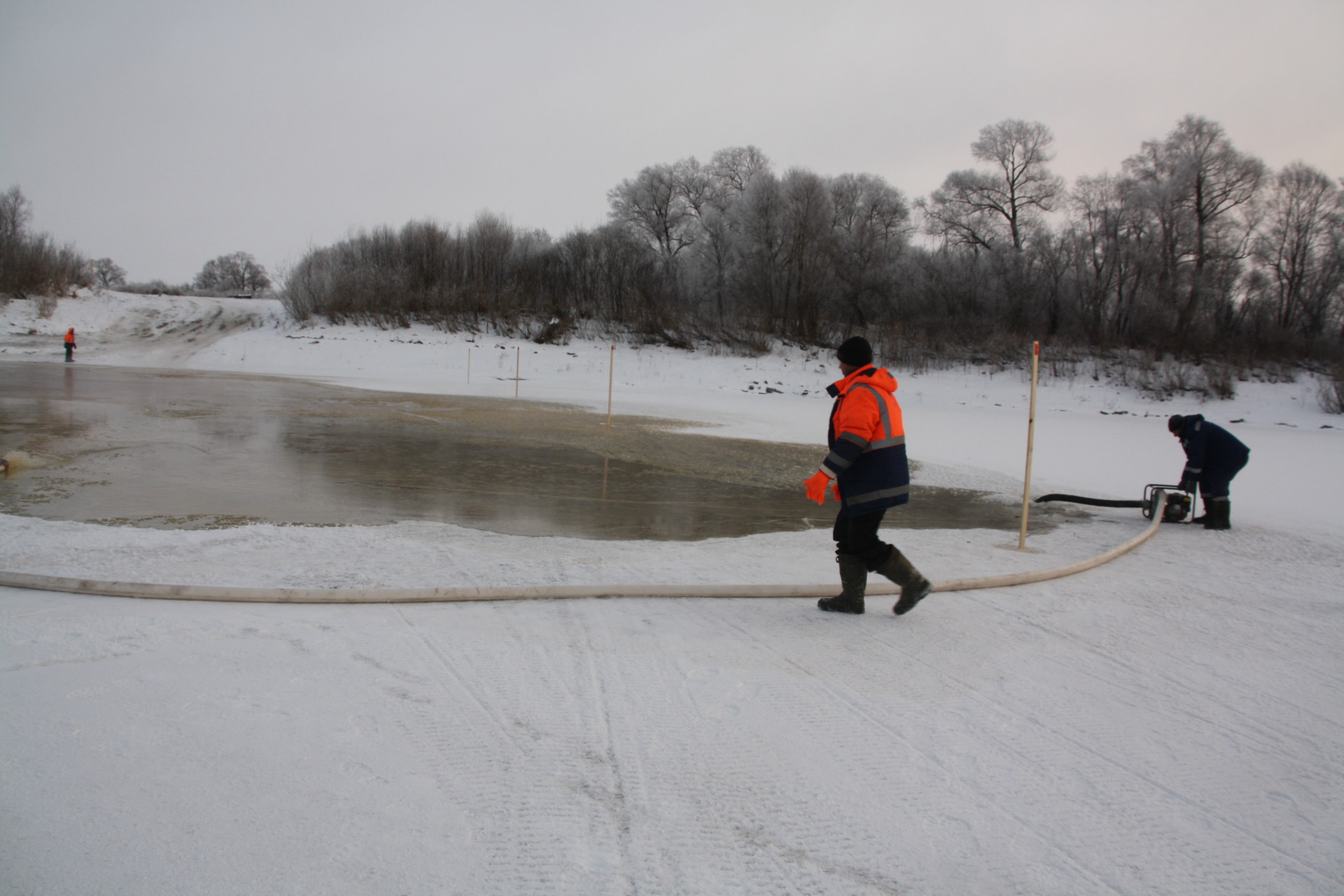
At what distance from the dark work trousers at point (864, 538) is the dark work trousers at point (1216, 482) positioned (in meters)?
5.56

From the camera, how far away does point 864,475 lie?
456 centimetres

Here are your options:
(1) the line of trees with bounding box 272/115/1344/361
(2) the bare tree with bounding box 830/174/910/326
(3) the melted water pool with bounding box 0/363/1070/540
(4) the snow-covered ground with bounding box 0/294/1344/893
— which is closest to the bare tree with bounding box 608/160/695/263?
(1) the line of trees with bounding box 272/115/1344/361

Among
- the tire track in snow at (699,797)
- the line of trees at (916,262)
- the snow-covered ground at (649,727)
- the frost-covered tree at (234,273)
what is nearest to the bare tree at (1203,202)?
the line of trees at (916,262)

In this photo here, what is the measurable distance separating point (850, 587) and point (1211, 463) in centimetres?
592

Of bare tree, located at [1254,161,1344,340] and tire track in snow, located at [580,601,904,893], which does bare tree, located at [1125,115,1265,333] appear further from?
tire track in snow, located at [580,601,904,893]

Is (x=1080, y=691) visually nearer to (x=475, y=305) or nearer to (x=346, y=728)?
(x=346, y=728)

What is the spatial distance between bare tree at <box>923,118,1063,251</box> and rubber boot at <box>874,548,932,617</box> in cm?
4147

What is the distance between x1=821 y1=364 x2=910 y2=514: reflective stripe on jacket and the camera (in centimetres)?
443

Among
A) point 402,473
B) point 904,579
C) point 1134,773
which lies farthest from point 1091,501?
point 402,473

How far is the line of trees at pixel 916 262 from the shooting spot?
35.1 m

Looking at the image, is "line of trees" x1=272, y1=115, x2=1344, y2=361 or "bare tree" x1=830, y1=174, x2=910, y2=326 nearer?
"line of trees" x1=272, y1=115, x2=1344, y2=361

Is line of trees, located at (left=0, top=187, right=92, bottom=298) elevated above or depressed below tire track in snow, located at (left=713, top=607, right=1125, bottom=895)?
above

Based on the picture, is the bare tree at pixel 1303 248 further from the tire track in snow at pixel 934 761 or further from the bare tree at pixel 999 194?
the tire track in snow at pixel 934 761

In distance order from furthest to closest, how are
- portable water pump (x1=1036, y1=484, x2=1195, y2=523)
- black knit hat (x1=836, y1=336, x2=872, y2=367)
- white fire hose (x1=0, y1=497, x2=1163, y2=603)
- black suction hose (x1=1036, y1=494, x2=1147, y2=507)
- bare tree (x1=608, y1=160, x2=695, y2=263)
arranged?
bare tree (x1=608, y1=160, x2=695, y2=263) → black suction hose (x1=1036, y1=494, x2=1147, y2=507) → portable water pump (x1=1036, y1=484, x2=1195, y2=523) → black knit hat (x1=836, y1=336, x2=872, y2=367) → white fire hose (x1=0, y1=497, x2=1163, y2=603)
